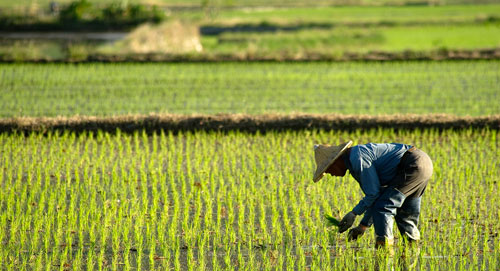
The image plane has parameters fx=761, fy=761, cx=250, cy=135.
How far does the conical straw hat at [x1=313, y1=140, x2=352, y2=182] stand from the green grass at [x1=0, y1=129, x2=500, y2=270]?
2.25 ft

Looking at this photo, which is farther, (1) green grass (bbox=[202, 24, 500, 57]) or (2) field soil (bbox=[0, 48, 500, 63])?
(1) green grass (bbox=[202, 24, 500, 57])

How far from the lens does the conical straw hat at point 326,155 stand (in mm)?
4734

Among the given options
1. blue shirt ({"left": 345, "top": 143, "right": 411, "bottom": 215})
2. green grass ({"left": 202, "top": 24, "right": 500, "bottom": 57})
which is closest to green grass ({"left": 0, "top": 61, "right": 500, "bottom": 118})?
green grass ({"left": 202, "top": 24, "right": 500, "bottom": 57})

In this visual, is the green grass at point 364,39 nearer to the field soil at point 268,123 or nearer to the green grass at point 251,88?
the green grass at point 251,88

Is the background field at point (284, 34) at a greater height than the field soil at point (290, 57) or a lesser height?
greater

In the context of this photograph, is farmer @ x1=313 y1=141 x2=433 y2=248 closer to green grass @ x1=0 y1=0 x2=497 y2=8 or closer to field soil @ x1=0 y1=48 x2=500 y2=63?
field soil @ x1=0 y1=48 x2=500 y2=63

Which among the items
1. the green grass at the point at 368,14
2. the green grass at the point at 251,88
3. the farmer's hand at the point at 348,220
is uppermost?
the green grass at the point at 368,14

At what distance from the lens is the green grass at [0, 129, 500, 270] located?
5.32 m

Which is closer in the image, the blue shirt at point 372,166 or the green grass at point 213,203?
the blue shirt at point 372,166

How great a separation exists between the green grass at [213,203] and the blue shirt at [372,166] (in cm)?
51

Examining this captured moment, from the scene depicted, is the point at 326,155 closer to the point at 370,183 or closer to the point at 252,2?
the point at 370,183

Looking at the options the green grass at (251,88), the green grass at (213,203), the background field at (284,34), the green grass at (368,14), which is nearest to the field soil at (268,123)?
the green grass at (213,203)

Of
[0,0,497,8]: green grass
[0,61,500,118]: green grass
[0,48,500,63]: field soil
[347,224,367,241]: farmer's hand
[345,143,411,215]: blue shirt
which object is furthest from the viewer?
[0,0,497,8]: green grass

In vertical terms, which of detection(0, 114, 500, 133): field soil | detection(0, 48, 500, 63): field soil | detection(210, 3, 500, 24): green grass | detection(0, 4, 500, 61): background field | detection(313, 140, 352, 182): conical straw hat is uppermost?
detection(210, 3, 500, 24): green grass
